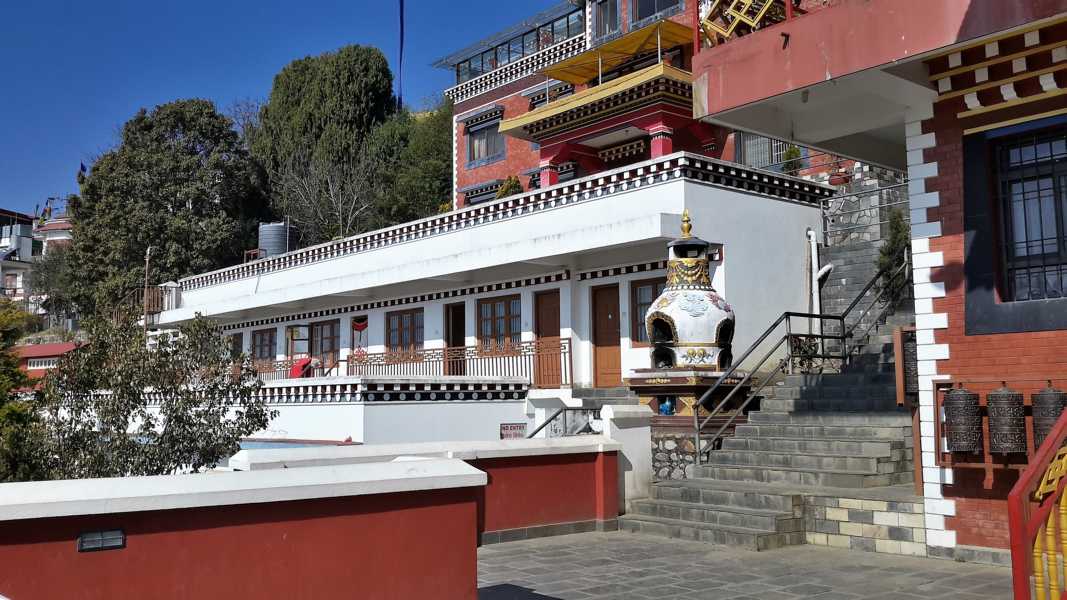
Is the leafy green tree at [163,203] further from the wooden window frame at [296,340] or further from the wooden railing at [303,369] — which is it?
the wooden window frame at [296,340]

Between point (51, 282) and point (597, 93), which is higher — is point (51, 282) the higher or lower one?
the lower one

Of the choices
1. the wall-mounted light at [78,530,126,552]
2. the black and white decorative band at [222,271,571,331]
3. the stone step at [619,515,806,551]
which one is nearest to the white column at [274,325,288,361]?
the black and white decorative band at [222,271,571,331]

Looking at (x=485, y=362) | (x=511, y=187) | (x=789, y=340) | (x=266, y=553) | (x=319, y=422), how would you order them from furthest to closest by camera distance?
(x=511, y=187)
(x=485, y=362)
(x=319, y=422)
(x=789, y=340)
(x=266, y=553)

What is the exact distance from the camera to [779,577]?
802 cm

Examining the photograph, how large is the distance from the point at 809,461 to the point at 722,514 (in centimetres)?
158

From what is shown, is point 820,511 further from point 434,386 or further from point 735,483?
point 434,386

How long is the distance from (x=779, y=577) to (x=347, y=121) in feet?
137

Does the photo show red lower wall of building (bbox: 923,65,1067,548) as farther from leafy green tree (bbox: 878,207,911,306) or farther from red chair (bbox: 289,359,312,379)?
red chair (bbox: 289,359,312,379)

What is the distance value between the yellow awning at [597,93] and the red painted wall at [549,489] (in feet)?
45.4

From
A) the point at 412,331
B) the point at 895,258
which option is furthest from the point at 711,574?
the point at 412,331

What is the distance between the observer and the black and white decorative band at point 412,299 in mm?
20531

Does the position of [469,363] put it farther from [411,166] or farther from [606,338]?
[411,166]

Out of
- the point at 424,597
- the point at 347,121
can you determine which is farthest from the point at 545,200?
the point at 347,121

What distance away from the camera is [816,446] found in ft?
36.7
